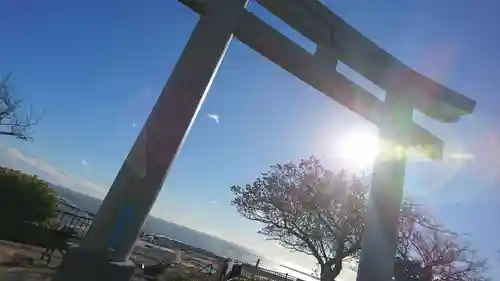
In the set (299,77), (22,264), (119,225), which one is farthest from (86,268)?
(22,264)

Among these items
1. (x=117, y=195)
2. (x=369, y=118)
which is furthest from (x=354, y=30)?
(x=117, y=195)

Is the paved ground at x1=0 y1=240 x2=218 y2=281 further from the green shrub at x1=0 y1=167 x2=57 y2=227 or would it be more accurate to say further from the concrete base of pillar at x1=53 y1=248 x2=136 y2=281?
the concrete base of pillar at x1=53 y1=248 x2=136 y2=281

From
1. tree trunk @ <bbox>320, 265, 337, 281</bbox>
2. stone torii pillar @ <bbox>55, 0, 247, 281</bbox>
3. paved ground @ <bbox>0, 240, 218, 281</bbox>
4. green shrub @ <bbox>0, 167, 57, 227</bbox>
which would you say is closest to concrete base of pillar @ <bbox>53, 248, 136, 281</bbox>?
stone torii pillar @ <bbox>55, 0, 247, 281</bbox>

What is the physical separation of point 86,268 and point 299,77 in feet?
10.3

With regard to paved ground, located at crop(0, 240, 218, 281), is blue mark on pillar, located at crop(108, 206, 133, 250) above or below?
above

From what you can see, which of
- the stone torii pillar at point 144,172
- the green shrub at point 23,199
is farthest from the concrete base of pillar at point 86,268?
the green shrub at point 23,199

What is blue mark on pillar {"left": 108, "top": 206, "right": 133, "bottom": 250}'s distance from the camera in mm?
2400

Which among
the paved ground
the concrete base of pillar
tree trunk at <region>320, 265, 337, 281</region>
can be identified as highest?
tree trunk at <region>320, 265, 337, 281</region>

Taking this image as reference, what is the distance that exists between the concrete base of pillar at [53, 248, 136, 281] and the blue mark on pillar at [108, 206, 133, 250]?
4.6 inches

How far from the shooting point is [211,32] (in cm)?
309

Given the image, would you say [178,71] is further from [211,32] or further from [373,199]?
[373,199]

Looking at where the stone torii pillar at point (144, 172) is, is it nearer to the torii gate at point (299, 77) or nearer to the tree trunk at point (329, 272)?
the torii gate at point (299, 77)

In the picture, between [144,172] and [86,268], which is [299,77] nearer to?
[144,172]

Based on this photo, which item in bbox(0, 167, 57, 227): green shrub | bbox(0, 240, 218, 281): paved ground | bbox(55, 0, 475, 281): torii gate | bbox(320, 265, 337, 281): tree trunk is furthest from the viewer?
bbox(320, 265, 337, 281): tree trunk
